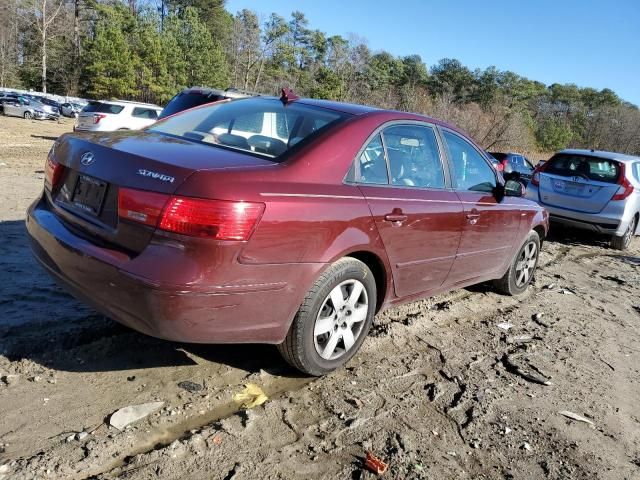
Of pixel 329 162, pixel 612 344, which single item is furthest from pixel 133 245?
pixel 612 344

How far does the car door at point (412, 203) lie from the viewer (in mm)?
3357

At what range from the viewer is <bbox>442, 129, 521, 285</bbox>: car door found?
4.19 metres

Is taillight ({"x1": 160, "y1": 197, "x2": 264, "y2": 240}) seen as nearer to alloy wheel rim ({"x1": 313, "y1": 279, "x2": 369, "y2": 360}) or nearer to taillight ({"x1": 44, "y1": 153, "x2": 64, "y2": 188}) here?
alloy wheel rim ({"x1": 313, "y1": 279, "x2": 369, "y2": 360})

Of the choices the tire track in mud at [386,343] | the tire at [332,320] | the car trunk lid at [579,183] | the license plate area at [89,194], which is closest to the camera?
the tire track in mud at [386,343]

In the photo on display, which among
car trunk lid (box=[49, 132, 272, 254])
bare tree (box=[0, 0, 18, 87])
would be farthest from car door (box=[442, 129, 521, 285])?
bare tree (box=[0, 0, 18, 87])

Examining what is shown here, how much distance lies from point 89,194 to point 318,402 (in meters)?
1.70

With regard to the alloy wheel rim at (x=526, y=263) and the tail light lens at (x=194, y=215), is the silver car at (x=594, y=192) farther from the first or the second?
the tail light lens at (x=194, y=215)

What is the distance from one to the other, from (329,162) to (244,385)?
1392 mm

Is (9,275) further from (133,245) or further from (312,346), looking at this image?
(312,346)

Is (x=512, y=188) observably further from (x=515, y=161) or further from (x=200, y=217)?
(x=515, y=161)

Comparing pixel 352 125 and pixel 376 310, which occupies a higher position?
pixel 352 125

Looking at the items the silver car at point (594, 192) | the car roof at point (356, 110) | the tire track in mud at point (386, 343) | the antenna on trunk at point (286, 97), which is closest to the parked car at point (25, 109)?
the silver car at point (594, 192)

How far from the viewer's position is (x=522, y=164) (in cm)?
2091

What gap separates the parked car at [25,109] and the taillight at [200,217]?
36.6 metres
